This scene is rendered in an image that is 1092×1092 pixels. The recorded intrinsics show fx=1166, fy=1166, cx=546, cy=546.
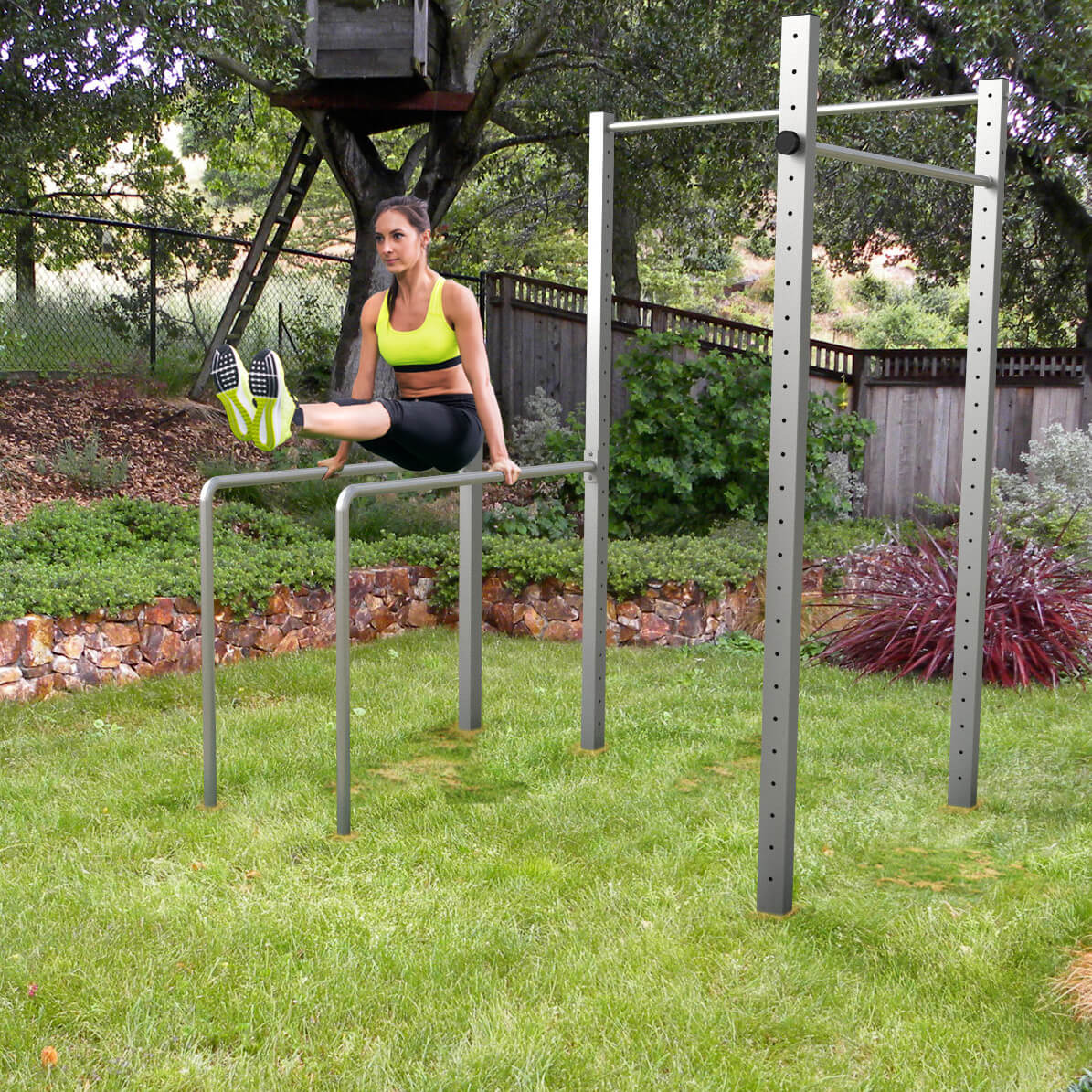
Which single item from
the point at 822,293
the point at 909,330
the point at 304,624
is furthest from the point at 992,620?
the point at 822,293

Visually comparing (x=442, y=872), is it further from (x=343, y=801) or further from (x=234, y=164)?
(x=234, y=164)

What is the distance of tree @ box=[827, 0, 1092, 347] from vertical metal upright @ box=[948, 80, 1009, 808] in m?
3.67

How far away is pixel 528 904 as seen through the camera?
10.4 feet

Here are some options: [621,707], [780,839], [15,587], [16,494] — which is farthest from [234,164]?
[780,839]

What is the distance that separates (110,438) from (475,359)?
4905 millimetres

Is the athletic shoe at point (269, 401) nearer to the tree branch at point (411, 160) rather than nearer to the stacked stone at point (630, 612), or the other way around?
the stacked stone at point (630, 612)

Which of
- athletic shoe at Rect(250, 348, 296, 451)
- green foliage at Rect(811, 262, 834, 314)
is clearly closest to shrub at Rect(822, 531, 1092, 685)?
athletic shoe at Rect(250, 348, 296, 451)

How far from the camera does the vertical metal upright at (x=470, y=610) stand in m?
4.78

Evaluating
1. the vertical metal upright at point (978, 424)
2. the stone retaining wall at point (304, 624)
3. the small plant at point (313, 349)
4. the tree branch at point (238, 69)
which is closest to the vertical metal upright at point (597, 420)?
the vertical metal upright at point (978, 424)

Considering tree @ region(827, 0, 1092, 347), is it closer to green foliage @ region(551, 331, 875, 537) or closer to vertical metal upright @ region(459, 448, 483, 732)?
green foliage @ region(551, 331, 875, 537)

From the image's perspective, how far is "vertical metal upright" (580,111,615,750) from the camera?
4312 millimetres

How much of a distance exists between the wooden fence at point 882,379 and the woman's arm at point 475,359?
5255 mm

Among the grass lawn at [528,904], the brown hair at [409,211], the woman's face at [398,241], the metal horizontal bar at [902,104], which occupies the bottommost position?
the grass lawn at [528,904]

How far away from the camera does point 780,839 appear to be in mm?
3080
